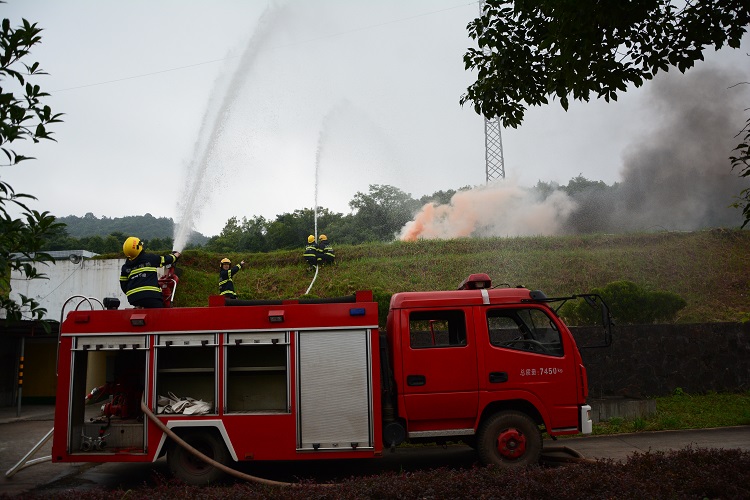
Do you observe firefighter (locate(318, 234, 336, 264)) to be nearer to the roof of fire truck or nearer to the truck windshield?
the roof of fire truck

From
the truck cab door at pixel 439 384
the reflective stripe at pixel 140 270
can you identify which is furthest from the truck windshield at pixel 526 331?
the reflective stripe at pixel 140 270

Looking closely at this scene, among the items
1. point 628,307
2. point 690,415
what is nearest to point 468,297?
point 690,415

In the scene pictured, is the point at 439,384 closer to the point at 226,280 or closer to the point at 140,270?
the point at 140,270

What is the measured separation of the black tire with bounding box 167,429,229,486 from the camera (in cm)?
794

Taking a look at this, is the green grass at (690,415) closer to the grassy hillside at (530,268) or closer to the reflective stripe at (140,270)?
the grassy hillside at (530,268)

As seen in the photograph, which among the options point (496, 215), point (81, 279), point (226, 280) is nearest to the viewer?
point (226, 280)

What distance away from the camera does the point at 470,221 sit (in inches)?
1476

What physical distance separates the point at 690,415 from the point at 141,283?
11.0m

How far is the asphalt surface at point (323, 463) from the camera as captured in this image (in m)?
8.52

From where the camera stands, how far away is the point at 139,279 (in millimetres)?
9141

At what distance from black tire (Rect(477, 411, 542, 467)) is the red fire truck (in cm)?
1

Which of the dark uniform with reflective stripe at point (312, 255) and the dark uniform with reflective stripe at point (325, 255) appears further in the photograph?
the dark uniform with reflective stripe at point (325, 255)

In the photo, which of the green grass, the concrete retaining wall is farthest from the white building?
the green grass

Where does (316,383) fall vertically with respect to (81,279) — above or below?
below
